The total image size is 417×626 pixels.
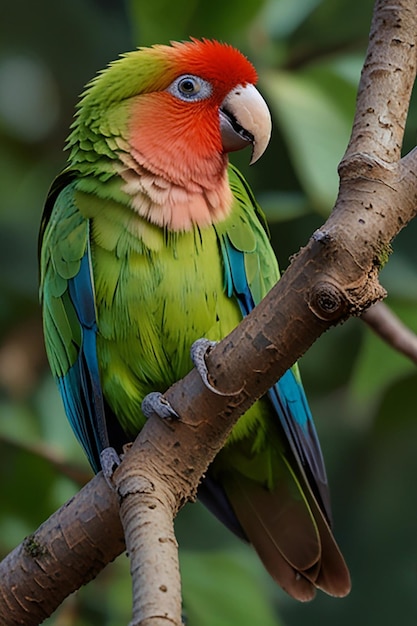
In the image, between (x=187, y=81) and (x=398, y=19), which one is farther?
(x=187, y=81)

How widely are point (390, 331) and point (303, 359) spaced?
761 mm

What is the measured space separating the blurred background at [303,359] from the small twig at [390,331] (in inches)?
11.6

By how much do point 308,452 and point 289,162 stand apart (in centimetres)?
102

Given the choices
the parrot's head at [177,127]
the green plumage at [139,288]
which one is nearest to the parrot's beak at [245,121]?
the parrot's head at [177,127]

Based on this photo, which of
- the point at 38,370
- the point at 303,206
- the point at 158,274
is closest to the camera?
the point at 158,274

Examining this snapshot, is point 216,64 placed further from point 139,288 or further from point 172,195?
point 139,288

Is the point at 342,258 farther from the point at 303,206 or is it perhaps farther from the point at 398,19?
the point at 303,206

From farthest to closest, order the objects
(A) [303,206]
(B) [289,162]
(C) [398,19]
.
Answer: (B) [289,162] < (A) [303,206] < (C) [398,19]

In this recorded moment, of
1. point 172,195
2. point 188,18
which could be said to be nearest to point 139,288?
point 172,195

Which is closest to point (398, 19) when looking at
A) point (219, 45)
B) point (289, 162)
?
point (219, 45)

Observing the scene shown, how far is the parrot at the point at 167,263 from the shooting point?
149 centimetres

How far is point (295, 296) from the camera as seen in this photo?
101 centimetres

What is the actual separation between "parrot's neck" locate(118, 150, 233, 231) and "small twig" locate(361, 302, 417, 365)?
1.25ft

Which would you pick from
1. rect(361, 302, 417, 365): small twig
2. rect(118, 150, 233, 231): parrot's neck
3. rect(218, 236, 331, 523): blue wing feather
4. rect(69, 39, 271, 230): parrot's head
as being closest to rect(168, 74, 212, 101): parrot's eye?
rect(69, 39, 271, 230): parrot's head
